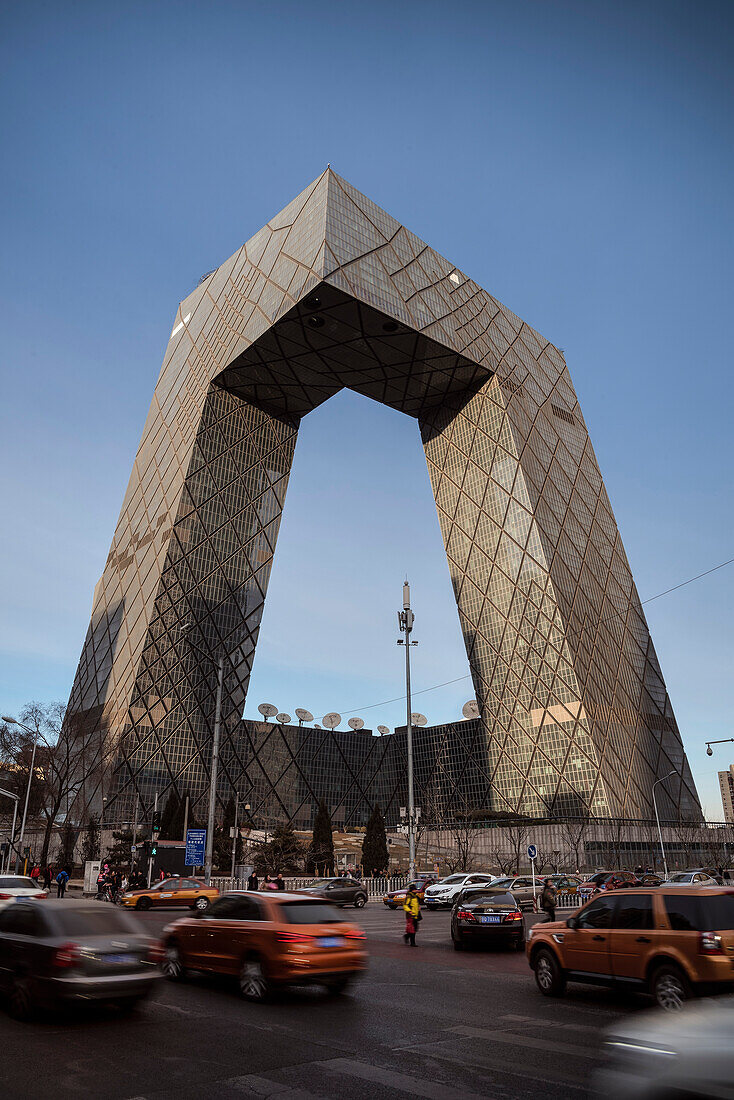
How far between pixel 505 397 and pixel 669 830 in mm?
43217

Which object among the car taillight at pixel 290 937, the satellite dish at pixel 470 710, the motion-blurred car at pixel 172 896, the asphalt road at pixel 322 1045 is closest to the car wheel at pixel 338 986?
the asphalt road at pixel 322 1045

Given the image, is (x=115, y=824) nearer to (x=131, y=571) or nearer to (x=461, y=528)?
(x=131, y=571)

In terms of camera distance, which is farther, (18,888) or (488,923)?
(18,888)

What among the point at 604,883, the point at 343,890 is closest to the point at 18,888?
the point at 343,890

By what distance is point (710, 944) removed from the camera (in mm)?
9617

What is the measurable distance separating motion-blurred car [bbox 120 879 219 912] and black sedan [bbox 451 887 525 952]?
16309mm

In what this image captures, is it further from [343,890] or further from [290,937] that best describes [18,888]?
[290,937]

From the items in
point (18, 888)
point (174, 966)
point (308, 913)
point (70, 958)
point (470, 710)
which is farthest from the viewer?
→ point (470, 710)

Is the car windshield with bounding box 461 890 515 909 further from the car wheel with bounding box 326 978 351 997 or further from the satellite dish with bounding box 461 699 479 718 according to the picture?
the satellite dish with bounding box 461 699 479 718

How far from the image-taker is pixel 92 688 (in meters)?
77.4

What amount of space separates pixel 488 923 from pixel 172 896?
19216 millimetres

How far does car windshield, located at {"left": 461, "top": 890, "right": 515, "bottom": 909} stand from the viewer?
19906mm

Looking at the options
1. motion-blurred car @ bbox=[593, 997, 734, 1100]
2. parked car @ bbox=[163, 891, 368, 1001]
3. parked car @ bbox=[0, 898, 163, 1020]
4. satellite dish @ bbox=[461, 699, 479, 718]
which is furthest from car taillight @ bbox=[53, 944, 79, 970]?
satellite dish @ bbox=[461, 699, 479, 718]

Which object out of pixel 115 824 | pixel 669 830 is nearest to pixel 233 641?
pixel 115 824
